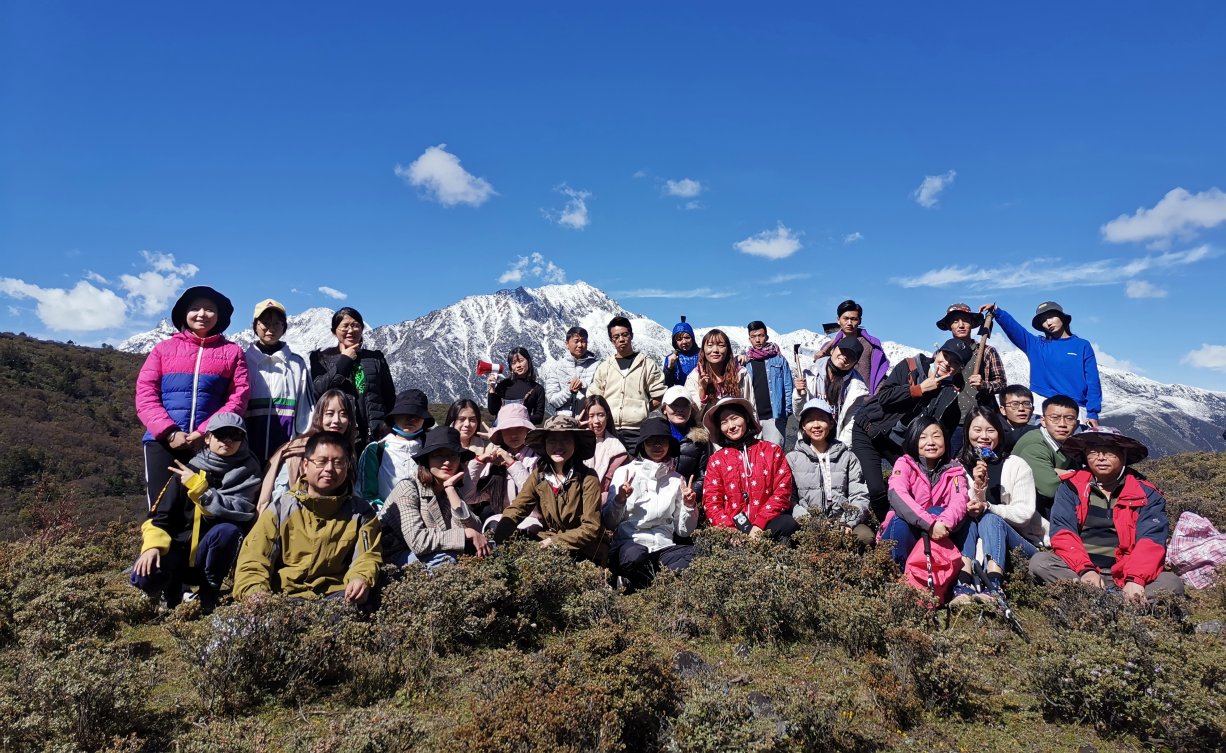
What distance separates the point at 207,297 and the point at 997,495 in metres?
8.88

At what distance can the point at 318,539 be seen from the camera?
5211mm

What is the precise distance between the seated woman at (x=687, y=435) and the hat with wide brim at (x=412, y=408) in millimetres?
2998

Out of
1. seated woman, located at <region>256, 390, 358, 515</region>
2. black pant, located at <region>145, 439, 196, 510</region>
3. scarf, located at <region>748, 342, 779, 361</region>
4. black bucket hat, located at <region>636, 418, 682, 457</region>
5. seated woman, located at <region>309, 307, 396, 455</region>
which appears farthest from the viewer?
scarf, located at <region>748, 342, 779, 361</region>

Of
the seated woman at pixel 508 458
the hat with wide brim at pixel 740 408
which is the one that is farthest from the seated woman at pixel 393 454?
the hat with wide brim at pixel 740 408

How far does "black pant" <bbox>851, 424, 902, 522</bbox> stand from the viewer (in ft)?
24.8

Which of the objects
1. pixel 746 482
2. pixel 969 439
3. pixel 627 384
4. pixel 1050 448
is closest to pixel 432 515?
pixel 746 482

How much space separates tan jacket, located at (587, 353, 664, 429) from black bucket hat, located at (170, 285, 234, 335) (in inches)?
175

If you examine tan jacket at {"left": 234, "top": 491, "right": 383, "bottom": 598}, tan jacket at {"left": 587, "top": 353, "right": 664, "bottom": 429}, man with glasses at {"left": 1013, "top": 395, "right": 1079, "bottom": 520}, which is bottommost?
tan jacket at {"left": 234, "top": 491, "right": 383, "bottom": 598}

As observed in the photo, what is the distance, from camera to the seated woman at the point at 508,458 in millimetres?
7199

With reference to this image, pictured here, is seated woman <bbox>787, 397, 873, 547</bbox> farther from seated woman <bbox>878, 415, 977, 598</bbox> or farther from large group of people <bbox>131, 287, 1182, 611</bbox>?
seated woman <bbox>878, 415, 977, 598</bbox>

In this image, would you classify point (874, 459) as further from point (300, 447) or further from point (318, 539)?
point (300, 447)

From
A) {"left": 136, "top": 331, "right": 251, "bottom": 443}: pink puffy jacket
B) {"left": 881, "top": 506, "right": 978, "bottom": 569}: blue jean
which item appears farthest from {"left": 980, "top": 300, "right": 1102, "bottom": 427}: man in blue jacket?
{"left": 136, "top": 331, "right": 251, "bottom": 443}: pink puffy jacket

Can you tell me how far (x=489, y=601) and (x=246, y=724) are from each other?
182 cm

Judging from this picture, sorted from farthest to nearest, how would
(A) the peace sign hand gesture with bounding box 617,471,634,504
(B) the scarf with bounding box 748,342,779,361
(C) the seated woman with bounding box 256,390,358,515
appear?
(B) the scarf with bounding box 748,342,779,361, (A) the peace sign hand gesture with bounding box 617,471,634,504, (C) the seated woman with bounding box 256,390,358,515
